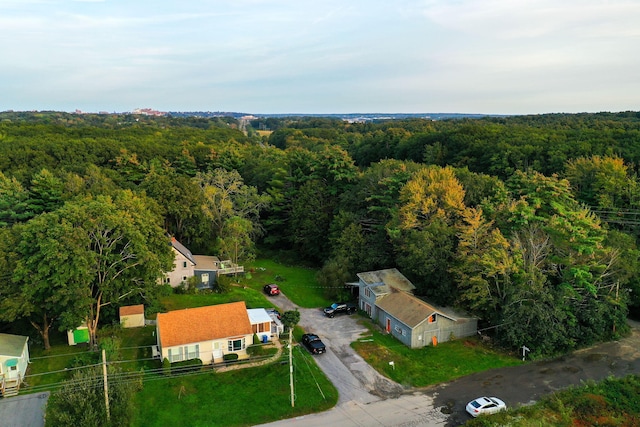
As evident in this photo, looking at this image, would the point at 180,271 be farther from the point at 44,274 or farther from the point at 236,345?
the point at 236,345

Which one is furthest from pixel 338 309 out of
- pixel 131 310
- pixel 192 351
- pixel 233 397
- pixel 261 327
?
pixel 131 310

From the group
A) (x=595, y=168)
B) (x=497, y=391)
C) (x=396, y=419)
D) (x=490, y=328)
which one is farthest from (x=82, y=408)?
(x=595, y=168)

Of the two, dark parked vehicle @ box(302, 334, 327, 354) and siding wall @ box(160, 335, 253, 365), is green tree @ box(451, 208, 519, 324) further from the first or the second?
siding wall @ box(160, 335, 253, 365)

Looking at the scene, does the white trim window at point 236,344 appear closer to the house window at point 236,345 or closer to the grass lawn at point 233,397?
the house window at point 236,345

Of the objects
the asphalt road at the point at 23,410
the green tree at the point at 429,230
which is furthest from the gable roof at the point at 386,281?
the asphalt road at the point at 23,410

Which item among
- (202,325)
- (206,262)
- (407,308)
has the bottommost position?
(206,262)

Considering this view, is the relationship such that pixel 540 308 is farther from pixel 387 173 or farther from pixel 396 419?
pixel 387 173
